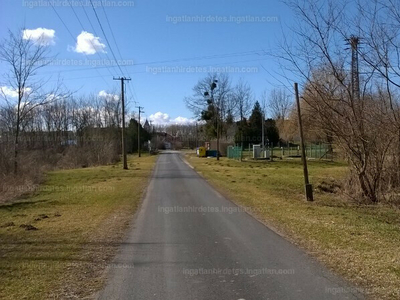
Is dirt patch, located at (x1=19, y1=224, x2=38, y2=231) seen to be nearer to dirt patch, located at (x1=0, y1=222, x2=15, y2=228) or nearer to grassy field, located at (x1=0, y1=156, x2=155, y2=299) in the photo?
grassy field, located at (x1=0, y1=156, x2=155, y2=299)

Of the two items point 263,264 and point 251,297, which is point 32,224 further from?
point 251,297

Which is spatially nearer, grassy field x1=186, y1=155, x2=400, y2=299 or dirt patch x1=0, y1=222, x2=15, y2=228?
grassy field x1=186, y1=155, x2=400, y2=299

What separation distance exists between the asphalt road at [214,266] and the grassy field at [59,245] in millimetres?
430

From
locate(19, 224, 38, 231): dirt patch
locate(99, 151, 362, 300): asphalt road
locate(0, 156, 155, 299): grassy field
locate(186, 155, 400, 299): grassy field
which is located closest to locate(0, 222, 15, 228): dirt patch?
locate(0, 156, 155, 299): grassy field

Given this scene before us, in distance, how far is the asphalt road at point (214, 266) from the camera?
5.28 metres

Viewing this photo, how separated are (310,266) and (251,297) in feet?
5.81

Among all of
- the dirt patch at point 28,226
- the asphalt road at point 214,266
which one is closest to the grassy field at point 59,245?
the dirt patch at point 28,226

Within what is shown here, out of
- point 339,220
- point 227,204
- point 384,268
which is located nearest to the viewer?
point 384,268

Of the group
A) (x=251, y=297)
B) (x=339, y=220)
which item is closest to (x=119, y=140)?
(x=339, y=220)

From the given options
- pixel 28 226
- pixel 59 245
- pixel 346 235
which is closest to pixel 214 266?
pixel 59 245

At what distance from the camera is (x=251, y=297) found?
16.6ft

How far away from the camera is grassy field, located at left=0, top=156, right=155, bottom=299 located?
5.63 m

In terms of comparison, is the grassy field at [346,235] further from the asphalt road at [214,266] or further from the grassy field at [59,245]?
the grassy field at [59,245]

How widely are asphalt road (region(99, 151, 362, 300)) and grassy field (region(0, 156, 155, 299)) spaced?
430 mm
